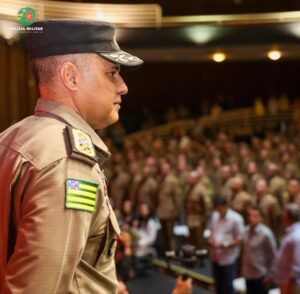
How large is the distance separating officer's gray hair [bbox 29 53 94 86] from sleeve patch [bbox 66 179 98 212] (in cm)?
24

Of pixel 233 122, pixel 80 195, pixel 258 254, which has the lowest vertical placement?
pixel 258 254

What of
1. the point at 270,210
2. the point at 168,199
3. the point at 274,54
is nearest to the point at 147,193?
the point at 168,199

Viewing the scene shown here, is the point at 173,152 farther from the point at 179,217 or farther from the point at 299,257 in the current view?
the point at 299,257

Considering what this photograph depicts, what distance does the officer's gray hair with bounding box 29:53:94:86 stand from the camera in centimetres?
122

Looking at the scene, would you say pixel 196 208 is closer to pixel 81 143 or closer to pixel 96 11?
pixel 96 11

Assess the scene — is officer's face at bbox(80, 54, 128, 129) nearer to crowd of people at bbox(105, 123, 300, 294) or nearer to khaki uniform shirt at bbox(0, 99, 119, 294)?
khaki uniform shirt at bbox(0, 99, 119, 294)

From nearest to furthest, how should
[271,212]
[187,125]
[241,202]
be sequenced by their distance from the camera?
[271,212], [241,202], [187,125]

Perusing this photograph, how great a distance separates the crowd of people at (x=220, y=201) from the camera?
247 inches

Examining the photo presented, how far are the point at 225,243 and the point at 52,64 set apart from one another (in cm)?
559

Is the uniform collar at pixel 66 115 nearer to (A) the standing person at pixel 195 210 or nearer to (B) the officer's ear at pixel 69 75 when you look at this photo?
(B) the officer's ear at pixel 69 75

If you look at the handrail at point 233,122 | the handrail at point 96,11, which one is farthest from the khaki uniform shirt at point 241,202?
the handrail at point 233,122

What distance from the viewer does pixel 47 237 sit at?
1.03m

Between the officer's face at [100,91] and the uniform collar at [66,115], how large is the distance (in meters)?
0.03

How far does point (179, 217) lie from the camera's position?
373 inches
